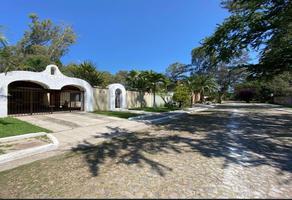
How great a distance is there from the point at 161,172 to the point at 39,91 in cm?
1578

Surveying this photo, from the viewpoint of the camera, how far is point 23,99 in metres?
19.2

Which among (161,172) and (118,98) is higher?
(118,98)

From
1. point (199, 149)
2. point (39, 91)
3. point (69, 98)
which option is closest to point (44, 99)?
point (69, 98)

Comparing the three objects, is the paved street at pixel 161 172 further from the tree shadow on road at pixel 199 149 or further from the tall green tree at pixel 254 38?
the tall green tree at pixel 254 38

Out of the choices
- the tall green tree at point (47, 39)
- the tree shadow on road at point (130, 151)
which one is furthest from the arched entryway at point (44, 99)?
the tall green tree at point (47, 39)

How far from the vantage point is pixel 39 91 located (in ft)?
60.5

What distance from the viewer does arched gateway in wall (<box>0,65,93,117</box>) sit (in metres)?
14.9

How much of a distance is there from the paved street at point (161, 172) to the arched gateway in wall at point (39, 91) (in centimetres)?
926

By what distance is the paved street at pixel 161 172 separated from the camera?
4422 millimetres

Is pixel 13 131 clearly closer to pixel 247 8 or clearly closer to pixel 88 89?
pixel 88 89

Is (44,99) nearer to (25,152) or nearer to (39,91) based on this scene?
(39,91)

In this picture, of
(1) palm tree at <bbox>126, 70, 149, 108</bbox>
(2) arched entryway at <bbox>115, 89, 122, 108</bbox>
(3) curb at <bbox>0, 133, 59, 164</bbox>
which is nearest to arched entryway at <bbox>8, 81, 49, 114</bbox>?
(2) arched entryway at <bbox>115, 89, 122, 108</bbox>

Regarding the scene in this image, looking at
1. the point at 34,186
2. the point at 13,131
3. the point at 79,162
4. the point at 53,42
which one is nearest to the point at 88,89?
the point at 13,131

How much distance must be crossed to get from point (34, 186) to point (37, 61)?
97.2ft
